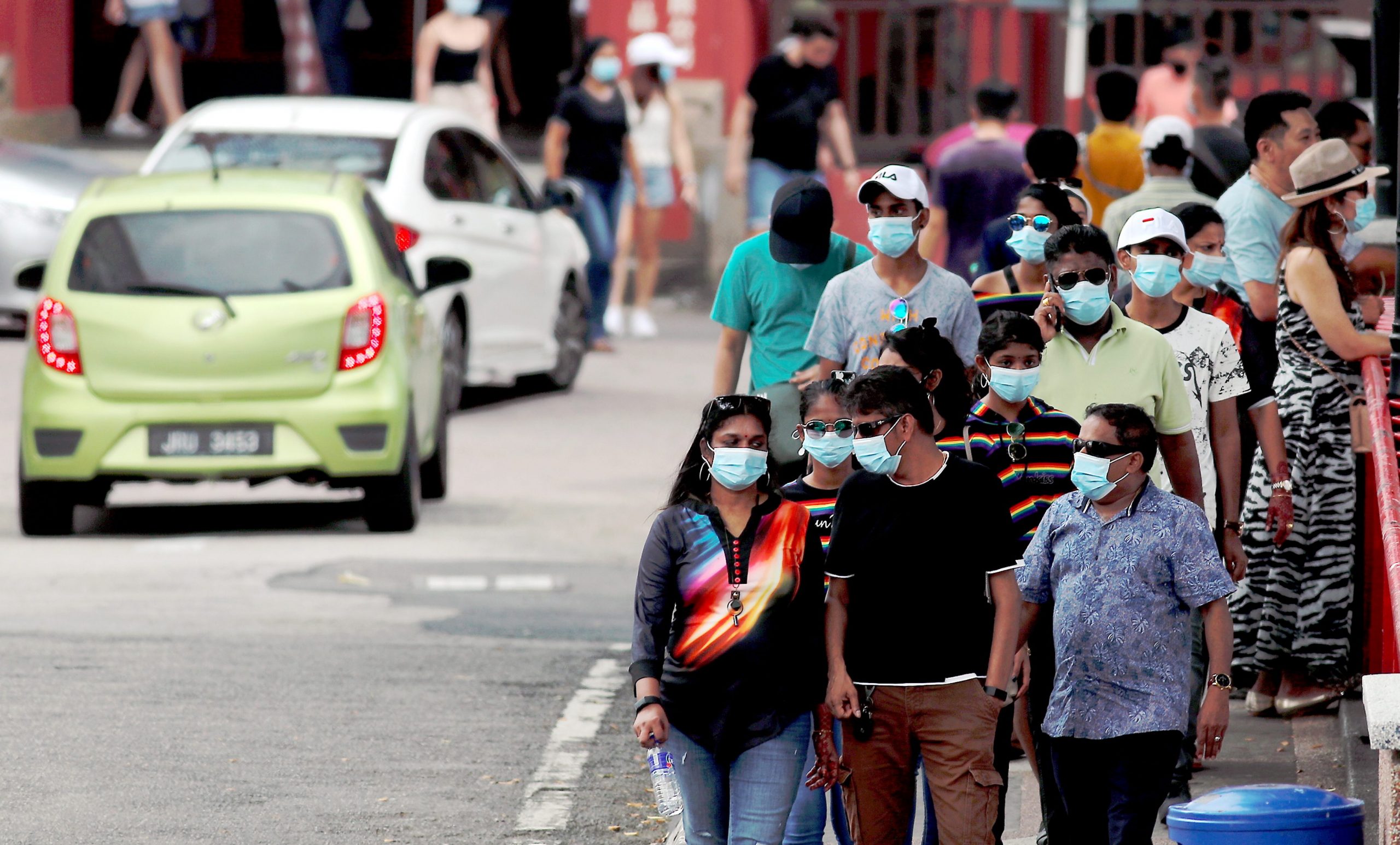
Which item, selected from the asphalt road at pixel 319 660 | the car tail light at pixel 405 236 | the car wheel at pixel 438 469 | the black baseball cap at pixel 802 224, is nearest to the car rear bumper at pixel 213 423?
the asphalt road at pixel 319 660

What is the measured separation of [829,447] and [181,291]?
6171 mm

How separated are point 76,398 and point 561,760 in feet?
14.2

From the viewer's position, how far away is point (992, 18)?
23609 millimetres

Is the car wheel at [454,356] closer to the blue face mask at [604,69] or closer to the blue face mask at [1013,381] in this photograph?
the blue face mask at [604,69]

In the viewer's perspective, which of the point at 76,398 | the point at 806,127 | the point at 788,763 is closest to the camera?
the point at 788,763

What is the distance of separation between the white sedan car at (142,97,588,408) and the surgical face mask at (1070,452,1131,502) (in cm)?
878

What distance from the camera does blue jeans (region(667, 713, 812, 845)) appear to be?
568 centimetres

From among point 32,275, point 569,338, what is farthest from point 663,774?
point 569,338

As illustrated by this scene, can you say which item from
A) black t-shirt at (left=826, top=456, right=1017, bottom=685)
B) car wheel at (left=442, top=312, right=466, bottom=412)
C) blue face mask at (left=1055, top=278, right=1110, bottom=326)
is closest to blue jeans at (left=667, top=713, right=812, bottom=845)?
black t-shirt at (left=826, top=456, right=1017, bottom=685)

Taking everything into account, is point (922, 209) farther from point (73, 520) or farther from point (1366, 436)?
point (73, 520)

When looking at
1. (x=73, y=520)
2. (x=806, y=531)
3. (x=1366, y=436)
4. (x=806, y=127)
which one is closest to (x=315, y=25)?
(x=806, y=127)

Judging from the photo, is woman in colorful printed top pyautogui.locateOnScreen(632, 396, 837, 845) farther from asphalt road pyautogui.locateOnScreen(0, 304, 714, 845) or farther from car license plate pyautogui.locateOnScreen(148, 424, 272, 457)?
car license plate pyautogui.locateOnScreen(148, 424, 272, 457)

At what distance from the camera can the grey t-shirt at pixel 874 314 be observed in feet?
24.6

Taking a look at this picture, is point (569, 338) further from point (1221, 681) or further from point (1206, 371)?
point (1221, 681)
